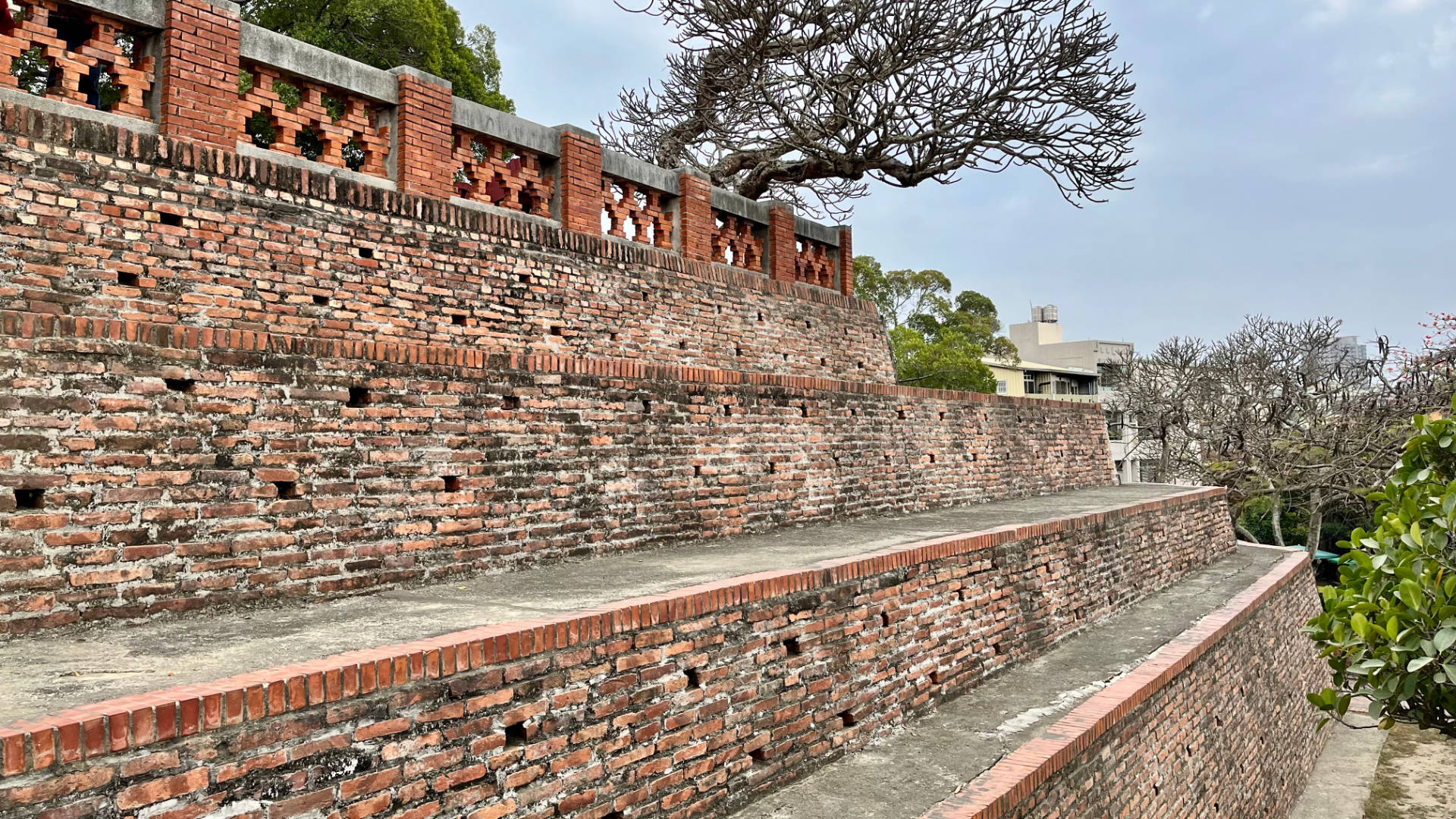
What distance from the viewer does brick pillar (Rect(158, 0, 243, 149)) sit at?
4.72 metres

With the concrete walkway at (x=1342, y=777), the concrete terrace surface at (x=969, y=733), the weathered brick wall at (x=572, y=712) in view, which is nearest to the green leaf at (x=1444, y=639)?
the concrete terrace surface at (x=969, y=733)

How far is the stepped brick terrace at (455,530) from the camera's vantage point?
2.65m

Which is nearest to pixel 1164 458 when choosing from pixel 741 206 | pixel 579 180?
pixel 741 206

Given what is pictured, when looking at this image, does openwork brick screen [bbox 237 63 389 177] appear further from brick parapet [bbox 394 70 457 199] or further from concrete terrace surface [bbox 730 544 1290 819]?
concrete terrace surface [bbox 730 544 1290 819]

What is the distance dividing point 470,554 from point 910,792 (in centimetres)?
239

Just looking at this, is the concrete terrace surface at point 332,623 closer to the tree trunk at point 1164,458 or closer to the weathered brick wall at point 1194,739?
the weathered brick wall at point 1194,739

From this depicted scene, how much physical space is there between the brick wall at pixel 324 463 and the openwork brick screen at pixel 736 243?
7.77 ft

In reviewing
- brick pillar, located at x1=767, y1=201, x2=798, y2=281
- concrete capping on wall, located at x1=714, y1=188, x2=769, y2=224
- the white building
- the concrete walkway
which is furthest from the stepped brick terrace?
the white building

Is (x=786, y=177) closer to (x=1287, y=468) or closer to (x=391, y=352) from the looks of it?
(x=391, y=352)

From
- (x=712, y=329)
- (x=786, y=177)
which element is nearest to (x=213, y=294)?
(x=712, y=329)

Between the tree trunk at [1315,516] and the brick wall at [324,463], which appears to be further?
the tree trunk at [1315,516]

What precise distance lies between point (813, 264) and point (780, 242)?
752 millimetres

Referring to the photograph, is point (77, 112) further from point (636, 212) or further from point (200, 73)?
point (636, 212)

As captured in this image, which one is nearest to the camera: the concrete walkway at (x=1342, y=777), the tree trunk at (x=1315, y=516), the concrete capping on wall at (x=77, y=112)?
the concrete capping on wall at (x=77, y=112)
